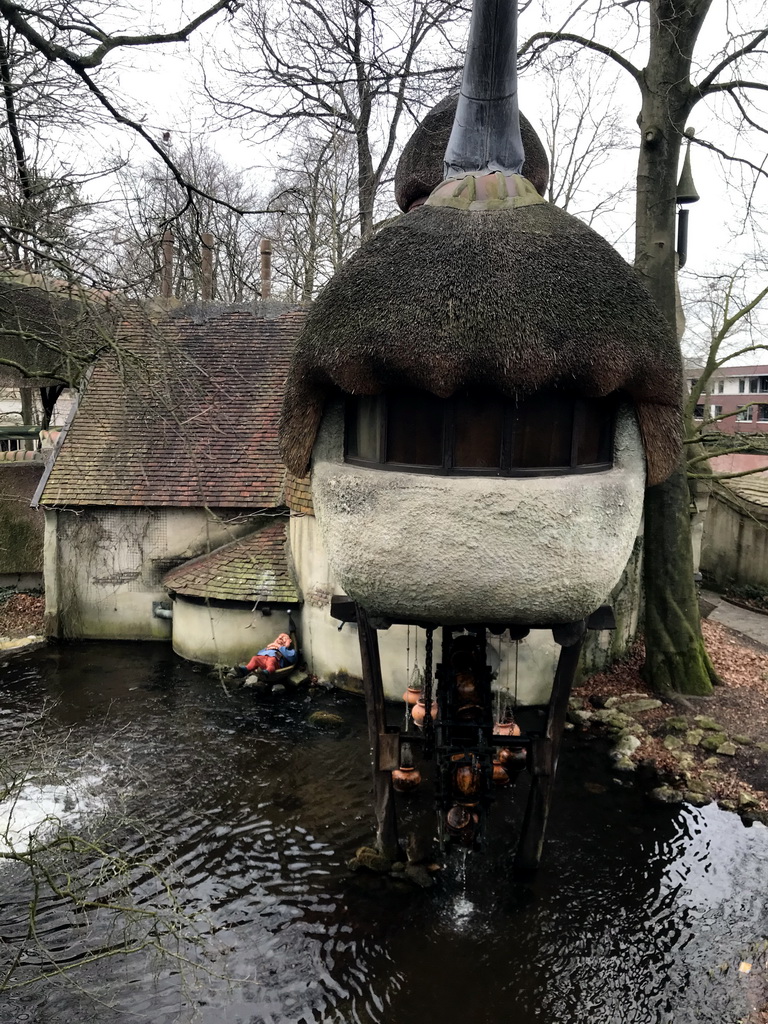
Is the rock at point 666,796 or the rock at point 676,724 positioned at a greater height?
the rock at point 676,724

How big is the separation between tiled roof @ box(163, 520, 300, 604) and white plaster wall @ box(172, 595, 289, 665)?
322 millimetres

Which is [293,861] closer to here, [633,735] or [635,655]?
[633,735]

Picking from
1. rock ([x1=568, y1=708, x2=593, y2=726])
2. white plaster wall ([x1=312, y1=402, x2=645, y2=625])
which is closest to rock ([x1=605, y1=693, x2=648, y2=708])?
rock ([x1=568, y1=708, x2=593, y2=726])

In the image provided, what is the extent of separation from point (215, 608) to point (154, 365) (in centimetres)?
542

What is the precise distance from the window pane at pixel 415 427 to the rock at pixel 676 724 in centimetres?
689

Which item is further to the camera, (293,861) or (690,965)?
(293,861)

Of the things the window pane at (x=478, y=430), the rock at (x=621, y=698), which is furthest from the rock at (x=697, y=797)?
the window pane at (x=478, y=430)

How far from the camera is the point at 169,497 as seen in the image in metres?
13.1

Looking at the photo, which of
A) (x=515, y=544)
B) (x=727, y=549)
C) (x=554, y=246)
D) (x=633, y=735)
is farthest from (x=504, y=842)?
(x=727, y=549)

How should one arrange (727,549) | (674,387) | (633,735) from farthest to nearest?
(727,549) < (633,735) < (674,387)

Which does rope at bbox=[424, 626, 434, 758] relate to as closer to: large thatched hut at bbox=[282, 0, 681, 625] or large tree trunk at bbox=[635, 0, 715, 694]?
large thatched hut at bbox=[282, 0, 681, 625]

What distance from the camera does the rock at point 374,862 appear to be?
7020 millimetres

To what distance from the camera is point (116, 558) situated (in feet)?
43.7

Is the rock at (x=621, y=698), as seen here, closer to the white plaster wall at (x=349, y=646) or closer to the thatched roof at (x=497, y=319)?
the white plaster wall at (x=349, y=646)
